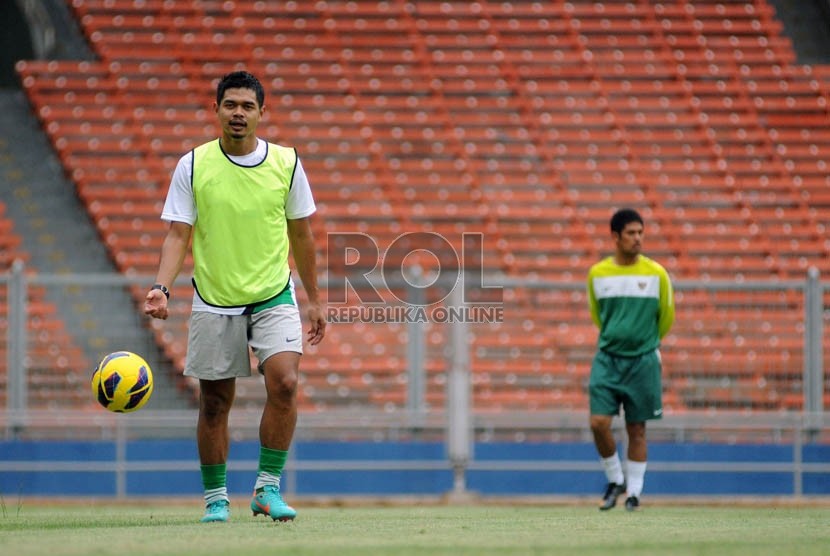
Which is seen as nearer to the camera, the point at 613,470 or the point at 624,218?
the point at 624,218

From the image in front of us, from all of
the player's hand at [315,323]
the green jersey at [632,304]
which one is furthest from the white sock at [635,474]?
the player's hand at [315,323]

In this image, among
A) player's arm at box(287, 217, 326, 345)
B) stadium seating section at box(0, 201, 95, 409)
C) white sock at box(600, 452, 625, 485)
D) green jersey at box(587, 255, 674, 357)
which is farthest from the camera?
stadium seating section at box(0, 201, 95, 409)

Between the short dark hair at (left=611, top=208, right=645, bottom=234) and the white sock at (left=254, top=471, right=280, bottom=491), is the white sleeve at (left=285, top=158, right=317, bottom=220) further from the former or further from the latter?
the short dark hair at (left=611, top=208, right=645, bottom=234)

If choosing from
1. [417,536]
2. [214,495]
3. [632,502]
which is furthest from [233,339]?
[632,502]

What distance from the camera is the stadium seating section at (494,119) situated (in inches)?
632

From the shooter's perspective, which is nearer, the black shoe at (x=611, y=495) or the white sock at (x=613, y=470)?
the black shoe at (x=611, y=495)

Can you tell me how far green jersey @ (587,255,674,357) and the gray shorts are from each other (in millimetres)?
3211

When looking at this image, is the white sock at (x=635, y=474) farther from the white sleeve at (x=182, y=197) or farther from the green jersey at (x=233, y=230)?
the white sleeve at (x=182, y=197)

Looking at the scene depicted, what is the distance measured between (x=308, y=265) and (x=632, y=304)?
120 inches

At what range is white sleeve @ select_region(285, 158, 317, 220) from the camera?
641 cm

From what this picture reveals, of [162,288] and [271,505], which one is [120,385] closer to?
[162,288]

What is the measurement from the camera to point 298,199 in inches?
253

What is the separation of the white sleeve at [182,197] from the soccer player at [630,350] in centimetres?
348

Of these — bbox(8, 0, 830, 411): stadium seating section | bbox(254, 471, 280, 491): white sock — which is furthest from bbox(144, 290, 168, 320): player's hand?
bbox(8, 0, 830, 411): stadium seating section
